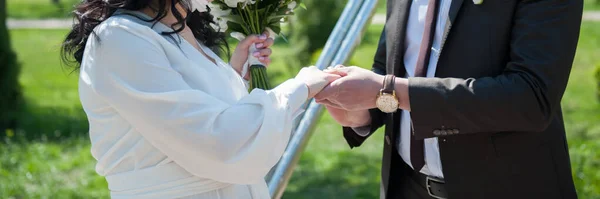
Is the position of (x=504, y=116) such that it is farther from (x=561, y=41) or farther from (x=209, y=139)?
(x=209, y=139)

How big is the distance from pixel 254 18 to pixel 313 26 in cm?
1216

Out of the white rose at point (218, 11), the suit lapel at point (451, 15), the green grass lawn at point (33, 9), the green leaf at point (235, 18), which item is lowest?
the green grass lawn at point (33, 9)

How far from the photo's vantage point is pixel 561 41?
285 centimetres

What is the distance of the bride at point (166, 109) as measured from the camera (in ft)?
8.09

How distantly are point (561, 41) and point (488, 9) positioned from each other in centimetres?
27

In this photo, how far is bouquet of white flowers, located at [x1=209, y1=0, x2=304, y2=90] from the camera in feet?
10.2

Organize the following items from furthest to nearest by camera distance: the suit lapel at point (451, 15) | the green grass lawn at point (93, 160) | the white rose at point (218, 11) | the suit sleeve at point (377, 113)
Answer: the green grass lawn at point (93, 160) < the suit sleeve at point (377, 113) < the white rose at point (218, 11) < the suit lapel at point (451, 15)

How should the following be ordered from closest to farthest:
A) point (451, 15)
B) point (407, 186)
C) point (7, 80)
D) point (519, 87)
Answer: point (519, 87), point (451, 15), point (407, 186), point (7, 80)

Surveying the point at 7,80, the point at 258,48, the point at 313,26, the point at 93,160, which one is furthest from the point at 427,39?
the point at 313,26

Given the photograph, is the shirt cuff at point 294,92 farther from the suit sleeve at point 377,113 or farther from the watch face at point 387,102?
the suit sleeve at point 377,113

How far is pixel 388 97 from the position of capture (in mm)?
3020

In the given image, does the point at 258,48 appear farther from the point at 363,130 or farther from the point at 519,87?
the point at 519,87

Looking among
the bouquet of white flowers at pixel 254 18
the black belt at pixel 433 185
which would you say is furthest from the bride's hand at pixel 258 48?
the black belt at pixel 433 185

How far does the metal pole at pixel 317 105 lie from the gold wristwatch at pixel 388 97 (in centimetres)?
105
